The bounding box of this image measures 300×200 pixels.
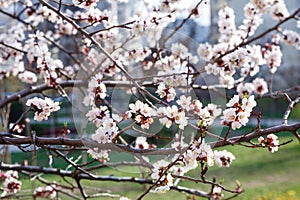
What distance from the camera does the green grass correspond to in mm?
4629

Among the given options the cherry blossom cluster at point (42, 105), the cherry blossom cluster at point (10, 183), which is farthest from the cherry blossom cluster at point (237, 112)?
the cherry blossom cluster at point (10, 183)

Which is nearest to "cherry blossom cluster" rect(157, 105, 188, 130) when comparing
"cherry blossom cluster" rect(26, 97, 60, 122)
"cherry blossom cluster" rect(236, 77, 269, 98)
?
"cherry blossom cluster" rect(26, 97, 60, 122)

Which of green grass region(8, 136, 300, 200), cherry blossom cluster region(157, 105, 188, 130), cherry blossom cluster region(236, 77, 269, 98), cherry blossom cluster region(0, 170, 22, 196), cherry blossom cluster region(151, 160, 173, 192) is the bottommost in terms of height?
green grass region(8, 136, 300, 200)

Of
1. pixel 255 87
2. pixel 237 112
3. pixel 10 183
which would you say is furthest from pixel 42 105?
pixel 255 87

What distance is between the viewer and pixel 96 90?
1.55 m

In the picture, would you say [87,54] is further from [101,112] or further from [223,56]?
[101,112]

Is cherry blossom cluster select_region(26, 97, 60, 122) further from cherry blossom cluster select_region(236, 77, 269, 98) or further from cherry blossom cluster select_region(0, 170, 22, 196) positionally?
cherry blossom cluster select_region(236, 77, 269, 98)

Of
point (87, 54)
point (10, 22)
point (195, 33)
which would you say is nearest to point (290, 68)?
point (195, 33)

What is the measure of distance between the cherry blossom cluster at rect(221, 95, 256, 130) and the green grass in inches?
103

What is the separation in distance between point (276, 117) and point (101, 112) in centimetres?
884

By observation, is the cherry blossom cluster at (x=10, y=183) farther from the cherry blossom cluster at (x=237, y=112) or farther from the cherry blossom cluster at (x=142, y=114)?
the cherry blossom cluster at (x=237, y=112)

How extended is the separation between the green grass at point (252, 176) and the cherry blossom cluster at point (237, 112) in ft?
8.55

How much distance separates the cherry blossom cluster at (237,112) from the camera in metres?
1.21

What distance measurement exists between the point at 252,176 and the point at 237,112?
4.62m
